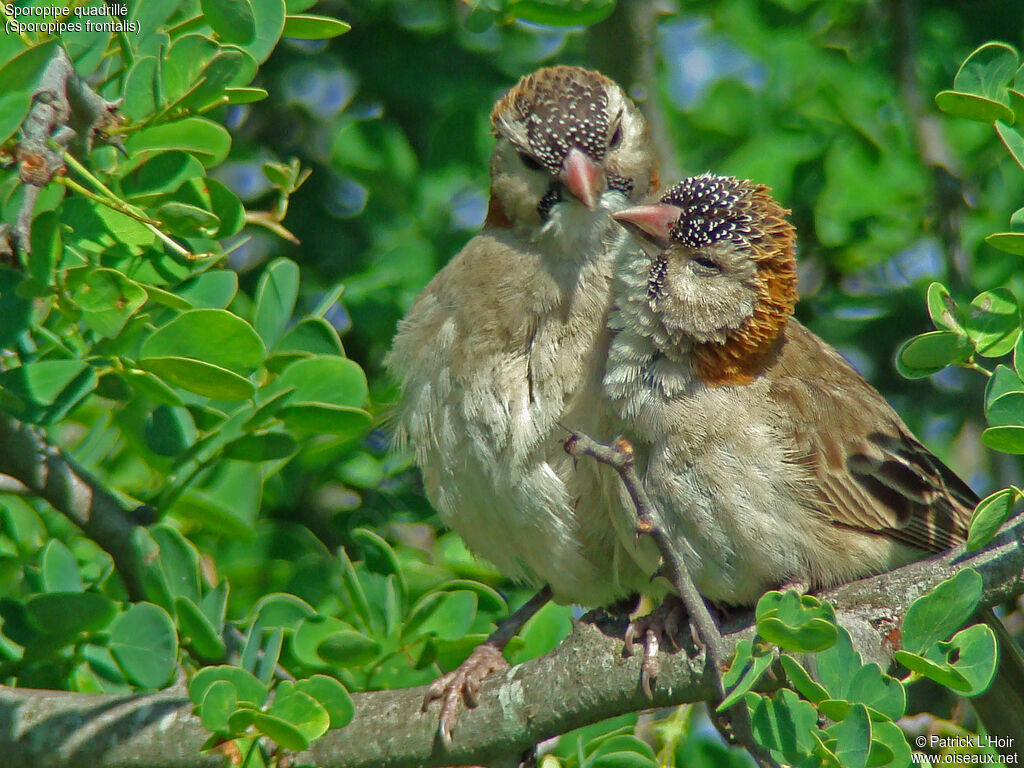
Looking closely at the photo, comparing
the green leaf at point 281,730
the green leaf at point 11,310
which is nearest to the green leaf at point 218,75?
the green leaf at point 11,310

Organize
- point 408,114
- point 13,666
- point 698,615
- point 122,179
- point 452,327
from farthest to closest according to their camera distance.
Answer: point 408,114
point 452,327
point 13,666
point 122,179
point 698,615

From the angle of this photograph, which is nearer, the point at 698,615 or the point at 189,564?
the point at 698,615

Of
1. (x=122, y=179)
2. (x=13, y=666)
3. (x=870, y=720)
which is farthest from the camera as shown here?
(x=13, y=666)

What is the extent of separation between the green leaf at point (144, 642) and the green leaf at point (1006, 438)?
80.3 inches

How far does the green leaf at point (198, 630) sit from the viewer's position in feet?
10.0

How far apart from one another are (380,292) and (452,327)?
2.10 feet

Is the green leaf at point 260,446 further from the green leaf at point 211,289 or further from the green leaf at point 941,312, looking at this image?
the green leaf at point 941,312

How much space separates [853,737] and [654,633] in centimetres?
84

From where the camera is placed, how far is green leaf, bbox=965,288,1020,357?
8.29 feet

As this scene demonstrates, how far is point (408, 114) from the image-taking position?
5348 mm

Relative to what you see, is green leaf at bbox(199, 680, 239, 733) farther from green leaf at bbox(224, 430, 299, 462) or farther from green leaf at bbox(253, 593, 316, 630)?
green leaf at bbox(224, 430, 299, 462)

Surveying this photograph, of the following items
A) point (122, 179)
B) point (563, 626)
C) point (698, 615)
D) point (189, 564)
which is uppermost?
point (122, 179)

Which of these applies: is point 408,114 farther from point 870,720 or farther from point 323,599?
point 870,720

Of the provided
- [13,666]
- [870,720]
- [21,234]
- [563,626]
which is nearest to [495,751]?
[563,626]
